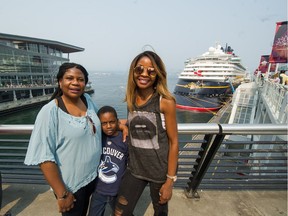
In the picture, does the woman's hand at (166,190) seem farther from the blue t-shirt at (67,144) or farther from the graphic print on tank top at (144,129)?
the blue t-shirt at (67,144)

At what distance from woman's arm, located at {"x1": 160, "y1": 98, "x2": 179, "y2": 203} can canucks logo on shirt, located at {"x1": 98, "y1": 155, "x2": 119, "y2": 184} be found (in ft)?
1.61

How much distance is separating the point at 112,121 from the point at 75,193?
687 millimetres

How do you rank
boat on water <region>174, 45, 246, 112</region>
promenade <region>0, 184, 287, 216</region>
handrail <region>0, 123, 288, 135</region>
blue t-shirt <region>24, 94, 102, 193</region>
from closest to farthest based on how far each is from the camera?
blue t-shirt <region>24, 94, 102, 193</region> < handrail <region>0, 123, 288, 135</region> < promenade <region>0, 184, 287, 216</region> < boat on water <region>174, 45, 246, 112</region>

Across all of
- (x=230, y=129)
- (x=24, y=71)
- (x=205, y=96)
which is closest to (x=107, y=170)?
(x=230, y=129)

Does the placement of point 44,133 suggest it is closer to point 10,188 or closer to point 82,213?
point 82,213

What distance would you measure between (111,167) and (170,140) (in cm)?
66

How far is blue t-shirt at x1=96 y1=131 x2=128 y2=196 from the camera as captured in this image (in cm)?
173

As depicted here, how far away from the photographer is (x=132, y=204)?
1.68 metres

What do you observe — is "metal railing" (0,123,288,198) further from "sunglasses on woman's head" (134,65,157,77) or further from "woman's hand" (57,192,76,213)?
"woman's hand" (57,192,76,213)

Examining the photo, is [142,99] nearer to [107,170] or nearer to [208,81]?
[107,170]

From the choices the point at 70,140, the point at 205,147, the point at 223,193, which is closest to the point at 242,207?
the point at 223,193

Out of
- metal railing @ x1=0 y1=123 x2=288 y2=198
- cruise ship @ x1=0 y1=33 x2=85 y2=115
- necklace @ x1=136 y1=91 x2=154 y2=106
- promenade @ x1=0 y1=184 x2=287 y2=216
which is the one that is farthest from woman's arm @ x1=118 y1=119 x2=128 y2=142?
cruise ship @ x1=0 y1=33 x2=85 y2=115

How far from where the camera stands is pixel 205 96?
31.7 m

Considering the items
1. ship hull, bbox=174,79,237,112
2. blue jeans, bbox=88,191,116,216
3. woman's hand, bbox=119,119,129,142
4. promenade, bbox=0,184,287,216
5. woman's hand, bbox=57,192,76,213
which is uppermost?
woman's hand, bbox=119,119,129,142
